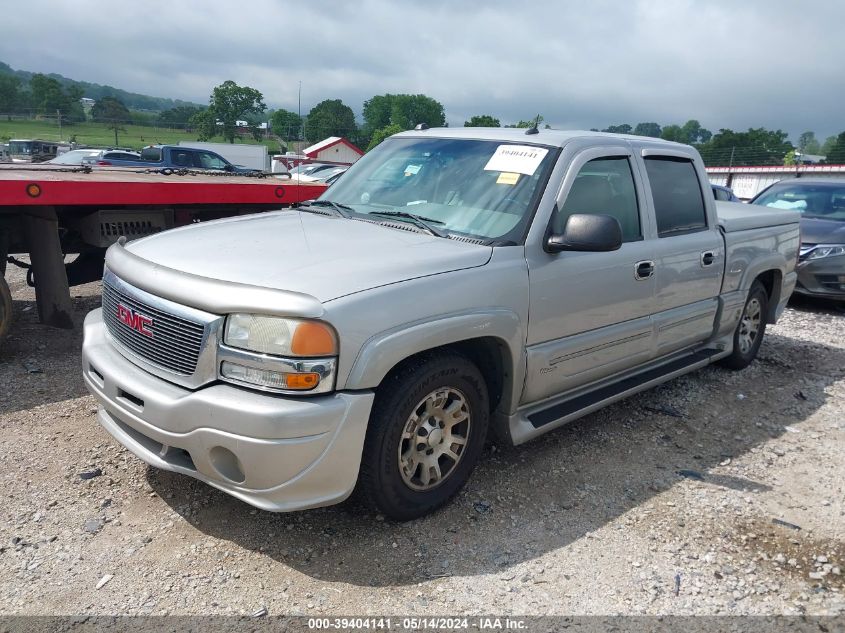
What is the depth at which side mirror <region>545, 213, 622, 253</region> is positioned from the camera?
3146mm

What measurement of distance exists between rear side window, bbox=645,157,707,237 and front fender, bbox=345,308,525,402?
4.97 feet

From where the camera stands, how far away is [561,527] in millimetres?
3189

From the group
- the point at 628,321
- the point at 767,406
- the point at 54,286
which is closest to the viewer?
the point at 628,321

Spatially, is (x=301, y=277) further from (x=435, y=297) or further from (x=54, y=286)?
(x=54, y=286)

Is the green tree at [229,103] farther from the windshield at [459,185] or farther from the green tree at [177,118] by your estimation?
the windshield at [459,185]

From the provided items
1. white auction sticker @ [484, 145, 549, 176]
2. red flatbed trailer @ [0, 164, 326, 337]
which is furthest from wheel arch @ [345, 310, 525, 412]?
red flatbed trailer @ [0, 164, 326, 337]

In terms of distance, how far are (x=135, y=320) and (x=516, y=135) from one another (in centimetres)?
233

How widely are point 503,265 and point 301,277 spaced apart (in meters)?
1.00

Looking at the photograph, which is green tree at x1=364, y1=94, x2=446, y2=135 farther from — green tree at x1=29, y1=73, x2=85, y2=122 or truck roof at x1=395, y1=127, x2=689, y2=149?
truck roof at x1=395, y1=127, x2=689, y2=149

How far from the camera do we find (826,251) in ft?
25.9

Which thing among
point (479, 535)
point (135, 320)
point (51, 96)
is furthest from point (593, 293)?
point (51, 96)

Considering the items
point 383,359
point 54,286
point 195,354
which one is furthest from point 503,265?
Result: point 54,286

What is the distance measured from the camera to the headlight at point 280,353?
2.50 metres

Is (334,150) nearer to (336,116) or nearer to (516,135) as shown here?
(336,116)
